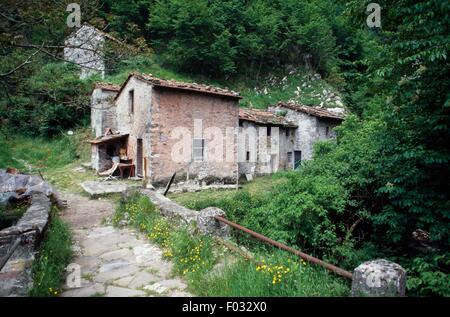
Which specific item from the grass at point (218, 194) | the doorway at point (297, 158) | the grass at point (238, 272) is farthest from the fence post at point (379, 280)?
the doorway at point (297, 158)

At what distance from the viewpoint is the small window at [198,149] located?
15.3 m

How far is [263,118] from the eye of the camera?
21062 mm

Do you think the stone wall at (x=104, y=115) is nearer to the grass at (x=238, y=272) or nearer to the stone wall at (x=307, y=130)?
the stone wall at (x=307, y=130)

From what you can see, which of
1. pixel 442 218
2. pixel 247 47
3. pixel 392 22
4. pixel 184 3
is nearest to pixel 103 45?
pixel 392 22

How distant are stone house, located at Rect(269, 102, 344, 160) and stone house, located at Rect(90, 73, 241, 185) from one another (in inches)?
293

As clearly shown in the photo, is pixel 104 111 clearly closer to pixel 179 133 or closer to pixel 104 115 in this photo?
pixel 104 115

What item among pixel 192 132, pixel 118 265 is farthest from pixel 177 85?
pixel 118 265

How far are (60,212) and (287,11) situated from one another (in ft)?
→ 101

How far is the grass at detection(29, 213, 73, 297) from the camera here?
3.75 metres

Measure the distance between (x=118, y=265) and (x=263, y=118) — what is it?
1721 cm

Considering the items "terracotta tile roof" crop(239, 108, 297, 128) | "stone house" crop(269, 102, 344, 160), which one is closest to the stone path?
Answer: "terracotta tile roof" crop(239, 108, 297, 128)

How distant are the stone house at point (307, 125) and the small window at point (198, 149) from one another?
9.05m

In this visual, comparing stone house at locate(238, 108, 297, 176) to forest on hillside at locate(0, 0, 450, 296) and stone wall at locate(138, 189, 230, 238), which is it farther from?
stone wall at locate(138, 189, 230, 238)

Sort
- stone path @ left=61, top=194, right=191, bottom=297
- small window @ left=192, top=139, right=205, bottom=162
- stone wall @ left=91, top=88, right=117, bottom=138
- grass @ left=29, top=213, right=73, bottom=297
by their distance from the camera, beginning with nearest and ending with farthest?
grass @ left=29, top=213, right=73, bottom=297 < stone path @ left=61, top=194, right=191, bottom=297 < small window @ left=192, top=139, right=205, bottom=162 < stone wall @ left=91, top=88, right=117, bottom=138
